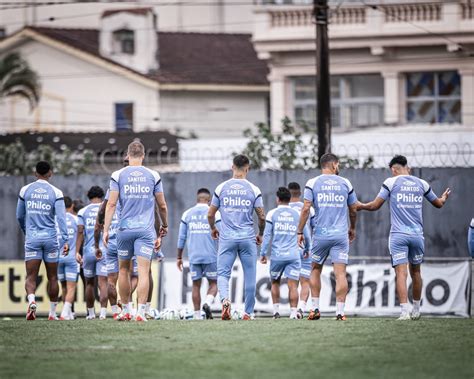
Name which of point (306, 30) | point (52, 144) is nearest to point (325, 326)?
point (306, 30)

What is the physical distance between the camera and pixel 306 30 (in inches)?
1727

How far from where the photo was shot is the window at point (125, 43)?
54.7 m

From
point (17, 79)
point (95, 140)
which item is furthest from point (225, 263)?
point (17, 79)

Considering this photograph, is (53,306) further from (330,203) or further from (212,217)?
(330,203)

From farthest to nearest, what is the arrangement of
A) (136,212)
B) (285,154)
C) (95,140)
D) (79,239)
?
(95,140)
(285,154)
(79,239)
(136,212)

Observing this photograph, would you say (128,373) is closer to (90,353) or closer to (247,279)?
(90,353)

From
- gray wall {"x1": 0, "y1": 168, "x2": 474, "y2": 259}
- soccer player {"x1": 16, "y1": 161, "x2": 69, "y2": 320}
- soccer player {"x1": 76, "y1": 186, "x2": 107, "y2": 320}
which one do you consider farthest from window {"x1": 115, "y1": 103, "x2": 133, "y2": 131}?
soccer player {"x1": 16, "y1": 161, "x2": 69, "y2": 320}

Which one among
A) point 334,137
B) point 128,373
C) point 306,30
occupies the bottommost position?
point 128,373

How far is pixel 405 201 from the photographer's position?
62.1 feet

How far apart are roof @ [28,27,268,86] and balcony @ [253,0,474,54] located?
31.2ft

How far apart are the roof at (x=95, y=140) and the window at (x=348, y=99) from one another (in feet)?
14.5

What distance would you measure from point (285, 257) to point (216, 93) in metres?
32.9

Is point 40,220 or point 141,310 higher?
point 40,220

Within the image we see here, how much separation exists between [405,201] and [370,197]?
8382mm
